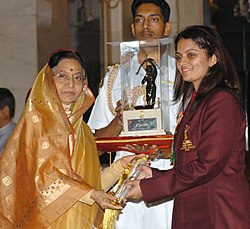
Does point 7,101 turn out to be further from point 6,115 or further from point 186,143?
point 186,143

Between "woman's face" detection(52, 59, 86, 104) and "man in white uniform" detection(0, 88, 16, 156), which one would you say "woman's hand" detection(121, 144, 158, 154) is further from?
"man in white uniform" detection(0, 88, 16, 156)

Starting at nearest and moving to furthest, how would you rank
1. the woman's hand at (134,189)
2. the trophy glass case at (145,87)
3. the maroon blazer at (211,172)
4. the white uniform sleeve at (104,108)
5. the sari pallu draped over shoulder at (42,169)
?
the maroon blazer at (211,172), the woman's hand at (134,189), the sari pallu draped over shoulder at (42,169), the trophy glass case at (145,87), the white uniform sleeve at (104,108)

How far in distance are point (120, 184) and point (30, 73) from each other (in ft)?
15.9

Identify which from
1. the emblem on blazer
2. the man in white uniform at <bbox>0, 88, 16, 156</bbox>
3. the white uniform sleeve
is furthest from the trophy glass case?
the man in white uniform at <bbox>0, 88, 16, 156</bbox>

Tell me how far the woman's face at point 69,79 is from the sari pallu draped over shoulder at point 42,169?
11 cm

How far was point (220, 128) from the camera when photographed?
4.13 metres

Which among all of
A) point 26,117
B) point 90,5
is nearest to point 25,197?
point 26,117

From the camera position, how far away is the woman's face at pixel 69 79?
474 centimetres

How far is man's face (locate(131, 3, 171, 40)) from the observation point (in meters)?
5.49

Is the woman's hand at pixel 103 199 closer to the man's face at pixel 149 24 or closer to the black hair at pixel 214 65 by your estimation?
the black hair at pixel 214 65

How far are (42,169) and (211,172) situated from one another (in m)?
0.97

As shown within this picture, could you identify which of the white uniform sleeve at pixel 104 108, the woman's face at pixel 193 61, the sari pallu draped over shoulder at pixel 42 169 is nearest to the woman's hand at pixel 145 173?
the sari pallu draped over shoulder at pixel 42 169

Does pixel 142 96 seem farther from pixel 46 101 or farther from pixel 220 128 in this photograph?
pixel 220 128

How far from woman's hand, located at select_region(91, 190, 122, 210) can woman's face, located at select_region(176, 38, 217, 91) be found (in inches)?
29.4
